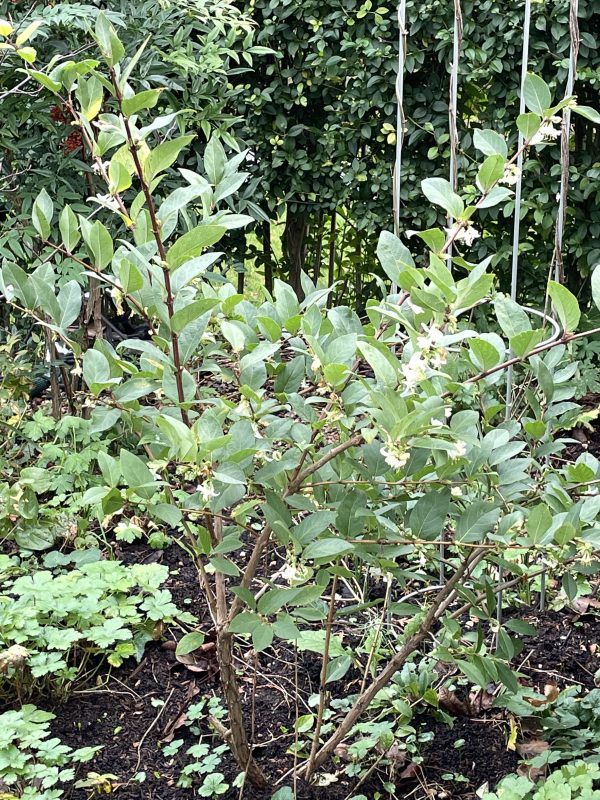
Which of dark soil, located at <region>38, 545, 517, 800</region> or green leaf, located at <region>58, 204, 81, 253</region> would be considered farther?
dark soil, located at <region>38, 545, 517, 800</region>

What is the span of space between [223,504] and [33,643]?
4.14 feet

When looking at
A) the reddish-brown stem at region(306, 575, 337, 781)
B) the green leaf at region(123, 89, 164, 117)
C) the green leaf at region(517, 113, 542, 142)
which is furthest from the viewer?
the reddish-brown stem at region(306, 575, 337, 781)

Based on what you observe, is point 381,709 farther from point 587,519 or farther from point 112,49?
point 112,49

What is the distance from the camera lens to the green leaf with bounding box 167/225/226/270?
1377 millimetres

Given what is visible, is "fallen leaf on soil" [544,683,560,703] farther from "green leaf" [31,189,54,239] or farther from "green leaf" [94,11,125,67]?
"green leaf" [94,11,125,67]

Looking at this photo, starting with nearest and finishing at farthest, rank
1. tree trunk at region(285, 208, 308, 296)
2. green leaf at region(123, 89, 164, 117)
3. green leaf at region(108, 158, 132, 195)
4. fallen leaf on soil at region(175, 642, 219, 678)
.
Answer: green leaf at region(123, 89, 164, 117) → green leaf at region(108, 158, 132, 195) → fallen leaf on soil at region(175, 642, 219, 678) → tree trunk at region(285, 208, 308, 296)

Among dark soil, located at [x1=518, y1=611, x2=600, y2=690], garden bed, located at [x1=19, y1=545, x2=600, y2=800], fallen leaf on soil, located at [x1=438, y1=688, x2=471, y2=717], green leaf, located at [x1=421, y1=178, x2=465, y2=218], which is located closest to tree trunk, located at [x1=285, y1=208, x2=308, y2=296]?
garden bed, located at [x1=19, y1=545, x2=600, y2=800]

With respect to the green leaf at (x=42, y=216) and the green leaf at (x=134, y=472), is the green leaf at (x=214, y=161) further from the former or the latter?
the green leaf at (x=134, y=472)

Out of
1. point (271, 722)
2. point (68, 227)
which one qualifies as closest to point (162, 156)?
point (68, 227)

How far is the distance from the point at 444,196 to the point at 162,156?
1.60ft

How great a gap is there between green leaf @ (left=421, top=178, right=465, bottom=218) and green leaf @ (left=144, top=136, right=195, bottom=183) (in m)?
0.41

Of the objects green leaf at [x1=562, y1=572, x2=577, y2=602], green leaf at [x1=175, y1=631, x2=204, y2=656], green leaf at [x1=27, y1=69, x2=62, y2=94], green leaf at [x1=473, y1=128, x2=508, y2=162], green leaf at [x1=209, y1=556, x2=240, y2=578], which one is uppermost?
green leaf at [x1=27, y1=69, x2=62, y2=94]

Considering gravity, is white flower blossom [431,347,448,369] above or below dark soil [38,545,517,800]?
above

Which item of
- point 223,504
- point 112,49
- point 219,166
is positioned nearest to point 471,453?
point 223,504
